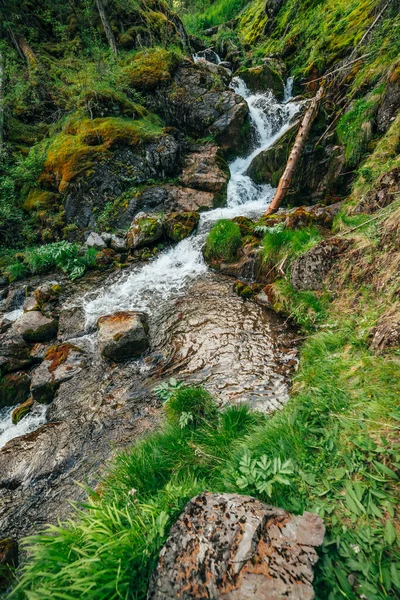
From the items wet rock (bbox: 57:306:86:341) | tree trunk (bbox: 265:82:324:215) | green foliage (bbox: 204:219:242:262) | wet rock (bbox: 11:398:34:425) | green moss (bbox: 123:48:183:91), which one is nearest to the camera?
wet rock (bbox: 11:398:34:425)

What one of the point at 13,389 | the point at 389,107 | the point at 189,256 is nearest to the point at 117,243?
the point at 189,256

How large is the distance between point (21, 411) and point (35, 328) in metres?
2.39

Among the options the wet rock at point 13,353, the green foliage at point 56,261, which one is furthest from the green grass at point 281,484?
the green foliage at point 56,261

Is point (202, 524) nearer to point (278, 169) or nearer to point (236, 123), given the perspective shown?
point (278, 169)

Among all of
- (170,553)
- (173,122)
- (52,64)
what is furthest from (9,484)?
(52,64)

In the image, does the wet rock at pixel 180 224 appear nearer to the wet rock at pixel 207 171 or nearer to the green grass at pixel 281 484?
the wet rock at pixel 207 171

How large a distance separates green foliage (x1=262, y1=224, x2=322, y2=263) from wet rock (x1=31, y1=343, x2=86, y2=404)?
4985mm

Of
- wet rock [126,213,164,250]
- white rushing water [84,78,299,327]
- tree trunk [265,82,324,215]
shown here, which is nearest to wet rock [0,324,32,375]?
white rushing water [84,78,299,327]

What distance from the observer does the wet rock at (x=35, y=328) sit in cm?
635

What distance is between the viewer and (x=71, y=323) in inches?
267

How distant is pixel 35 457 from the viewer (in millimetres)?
3801

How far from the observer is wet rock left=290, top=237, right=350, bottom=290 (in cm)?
432

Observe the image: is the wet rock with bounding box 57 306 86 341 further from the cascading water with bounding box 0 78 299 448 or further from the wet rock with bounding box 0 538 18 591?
the wet rock with bounding box 0 538 18 591

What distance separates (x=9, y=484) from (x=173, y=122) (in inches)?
651
